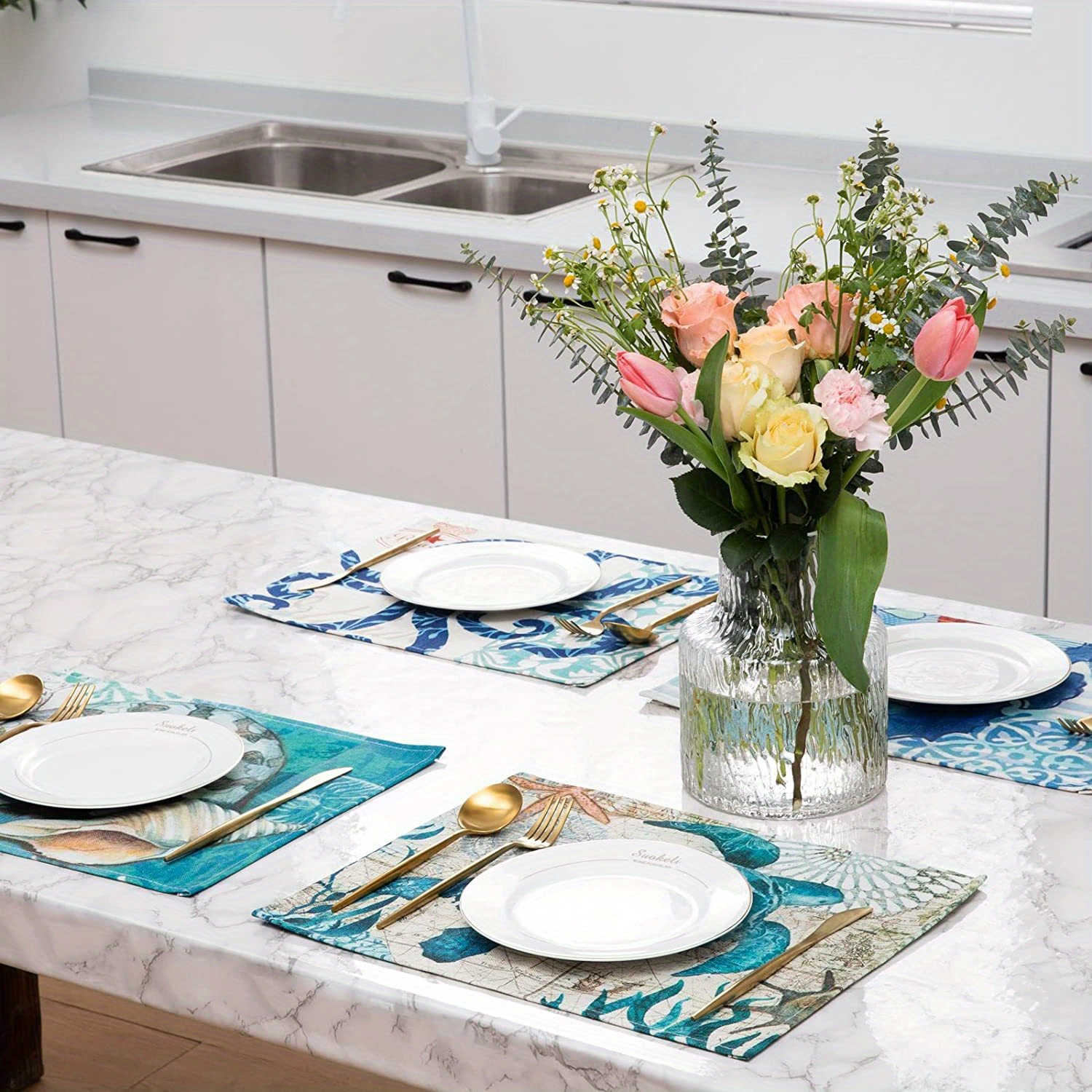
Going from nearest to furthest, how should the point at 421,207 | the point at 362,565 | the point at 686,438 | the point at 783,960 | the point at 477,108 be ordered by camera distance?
the point at 783,960 < the point at 686,438 < the point at 362,565 < the point at 421,207 < the point at 477,108


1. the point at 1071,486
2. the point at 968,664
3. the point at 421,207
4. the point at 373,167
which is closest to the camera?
the point at 968,664

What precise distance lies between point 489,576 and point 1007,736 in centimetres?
53

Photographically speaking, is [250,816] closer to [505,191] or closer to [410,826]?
[410,826]

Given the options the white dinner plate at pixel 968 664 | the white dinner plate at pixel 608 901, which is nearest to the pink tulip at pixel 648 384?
the white dinner plate at pixel 608 901

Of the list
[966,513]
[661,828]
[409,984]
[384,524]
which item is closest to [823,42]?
[966,513]

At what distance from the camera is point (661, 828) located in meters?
1.31

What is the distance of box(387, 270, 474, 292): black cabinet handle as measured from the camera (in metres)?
3.01

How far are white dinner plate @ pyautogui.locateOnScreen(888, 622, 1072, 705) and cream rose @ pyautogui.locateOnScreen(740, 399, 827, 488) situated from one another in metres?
0.35

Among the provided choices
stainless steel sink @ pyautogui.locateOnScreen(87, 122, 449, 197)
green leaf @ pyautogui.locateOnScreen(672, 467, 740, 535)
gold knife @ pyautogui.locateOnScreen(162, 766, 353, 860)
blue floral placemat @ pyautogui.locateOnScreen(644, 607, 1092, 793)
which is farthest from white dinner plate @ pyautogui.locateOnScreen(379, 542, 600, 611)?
stainless steel sink @ pyautogui.locateOnScreen(87, 122, 449, 197)

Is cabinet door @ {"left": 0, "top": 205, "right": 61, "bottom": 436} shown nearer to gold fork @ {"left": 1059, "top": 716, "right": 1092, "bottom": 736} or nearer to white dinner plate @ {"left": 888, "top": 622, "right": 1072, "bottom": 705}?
white dinner plate @ {"left": 888, "top": 622, "right": 1072, "bottom": 705}

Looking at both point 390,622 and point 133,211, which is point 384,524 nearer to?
point 390,622

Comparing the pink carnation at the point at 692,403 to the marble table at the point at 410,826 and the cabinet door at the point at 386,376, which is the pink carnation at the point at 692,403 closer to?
the marble table at the point at 410,826

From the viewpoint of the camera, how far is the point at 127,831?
1338 mm

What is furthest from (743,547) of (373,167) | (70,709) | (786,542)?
(373,167)
